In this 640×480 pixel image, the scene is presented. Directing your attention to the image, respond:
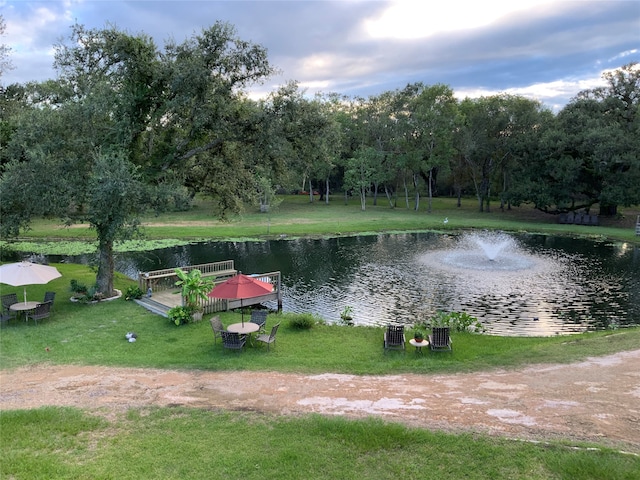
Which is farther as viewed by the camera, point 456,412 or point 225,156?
point 225,156

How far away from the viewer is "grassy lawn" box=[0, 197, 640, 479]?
7871 millimetres

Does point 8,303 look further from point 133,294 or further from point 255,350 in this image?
point 255,350

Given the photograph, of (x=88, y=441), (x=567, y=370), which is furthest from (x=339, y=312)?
(x=88, y=441)

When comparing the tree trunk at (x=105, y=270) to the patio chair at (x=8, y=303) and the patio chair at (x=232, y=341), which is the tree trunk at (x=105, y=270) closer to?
the patio chair at (x=8, y=303)

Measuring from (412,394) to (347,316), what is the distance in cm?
1022

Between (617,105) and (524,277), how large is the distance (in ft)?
134

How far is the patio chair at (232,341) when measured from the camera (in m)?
15.7

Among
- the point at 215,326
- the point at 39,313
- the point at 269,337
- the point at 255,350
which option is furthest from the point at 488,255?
the point at 39,313

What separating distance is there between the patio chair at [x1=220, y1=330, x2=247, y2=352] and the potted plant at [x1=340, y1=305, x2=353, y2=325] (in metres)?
6.35

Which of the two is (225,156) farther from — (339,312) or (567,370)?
(567,370)

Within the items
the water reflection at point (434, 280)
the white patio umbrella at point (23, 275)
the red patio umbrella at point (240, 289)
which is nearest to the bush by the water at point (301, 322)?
the red patio umbrella at point (240, 289)

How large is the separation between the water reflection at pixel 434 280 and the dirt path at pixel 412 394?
783cm

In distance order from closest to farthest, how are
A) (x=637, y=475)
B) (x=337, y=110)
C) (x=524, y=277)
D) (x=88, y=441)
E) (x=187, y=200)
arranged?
(x=637, y=475), (x=88, y=441), (x=187, y=200), (x=524, y=277), (x=337, y=110)

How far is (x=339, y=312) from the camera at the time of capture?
887 inches
